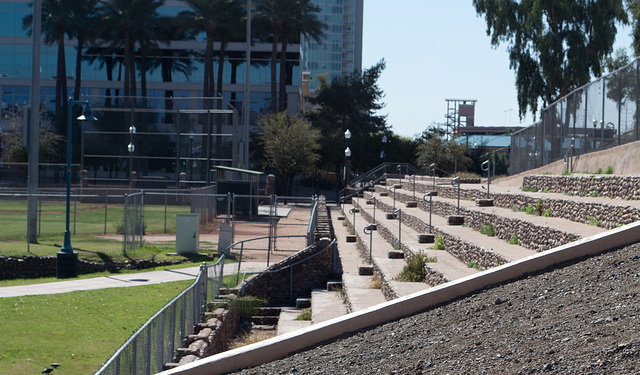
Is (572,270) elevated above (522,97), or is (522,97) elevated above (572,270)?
(522,97)

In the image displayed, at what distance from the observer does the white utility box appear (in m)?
24.0

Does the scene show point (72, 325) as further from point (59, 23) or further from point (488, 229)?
point (59, 23)

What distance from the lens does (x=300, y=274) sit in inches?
847

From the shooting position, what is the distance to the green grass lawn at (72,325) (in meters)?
11.3

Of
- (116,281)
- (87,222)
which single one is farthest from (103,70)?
(116,281)

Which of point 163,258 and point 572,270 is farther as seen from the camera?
point 163,258

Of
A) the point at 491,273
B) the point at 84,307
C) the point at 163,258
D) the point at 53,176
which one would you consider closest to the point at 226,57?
the point at 53,176

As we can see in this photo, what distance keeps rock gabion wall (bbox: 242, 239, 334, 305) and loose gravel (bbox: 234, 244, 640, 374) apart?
41.3 feet

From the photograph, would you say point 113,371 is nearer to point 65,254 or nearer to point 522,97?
point 65,254

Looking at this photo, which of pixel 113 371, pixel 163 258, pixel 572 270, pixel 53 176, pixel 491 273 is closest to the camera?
pixel 113 371

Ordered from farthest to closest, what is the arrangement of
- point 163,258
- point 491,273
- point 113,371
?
1. point 163,258
2. point 491,273
3. point 113,371

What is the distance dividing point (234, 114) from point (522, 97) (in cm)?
1575

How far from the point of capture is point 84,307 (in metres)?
15.4

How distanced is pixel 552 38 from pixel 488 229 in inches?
967
